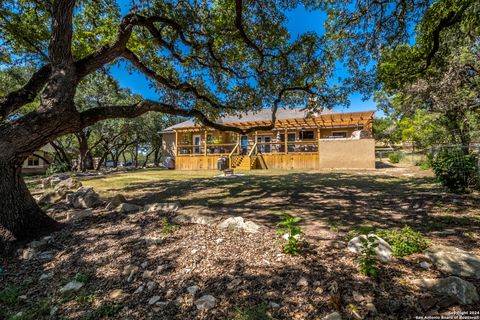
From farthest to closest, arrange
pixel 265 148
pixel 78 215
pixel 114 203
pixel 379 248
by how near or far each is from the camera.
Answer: pixel 265 148 < pixel 114 203 < pixel 78 215 < pixel 379 248

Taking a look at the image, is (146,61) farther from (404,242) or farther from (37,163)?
(37,163)

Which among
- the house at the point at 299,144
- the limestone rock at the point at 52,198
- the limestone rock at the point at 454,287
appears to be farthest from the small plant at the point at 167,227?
the house at the point at 299,144

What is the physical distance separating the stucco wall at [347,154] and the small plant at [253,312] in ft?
43.8

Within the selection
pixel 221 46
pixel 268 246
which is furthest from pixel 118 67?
pixel 268 246

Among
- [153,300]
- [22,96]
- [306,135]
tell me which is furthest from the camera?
[306,135]

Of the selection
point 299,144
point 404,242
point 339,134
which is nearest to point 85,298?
point 404,242

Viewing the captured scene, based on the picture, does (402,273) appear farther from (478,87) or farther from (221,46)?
(478,87)

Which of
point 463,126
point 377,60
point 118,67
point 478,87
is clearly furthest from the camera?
point 463,126

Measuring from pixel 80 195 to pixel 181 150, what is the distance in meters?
16.1

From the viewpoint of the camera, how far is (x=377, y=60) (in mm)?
6113

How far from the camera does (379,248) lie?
87.1 inches

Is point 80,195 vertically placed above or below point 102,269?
above

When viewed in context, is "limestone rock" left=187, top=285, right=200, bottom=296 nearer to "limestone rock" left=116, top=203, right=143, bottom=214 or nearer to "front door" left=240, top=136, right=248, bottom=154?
A: "limestone rock" left=116, top=203, right=143, bottom=214

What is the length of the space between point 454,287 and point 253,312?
4.90ft
